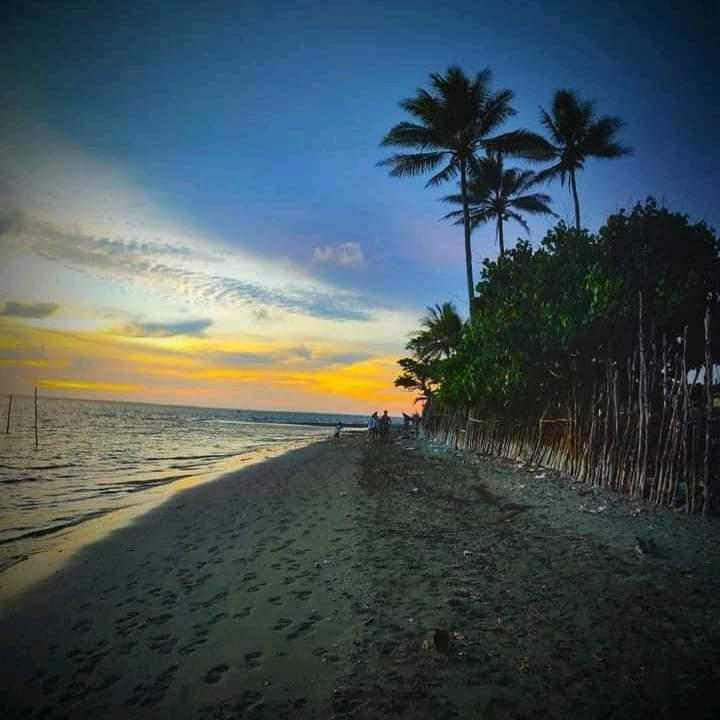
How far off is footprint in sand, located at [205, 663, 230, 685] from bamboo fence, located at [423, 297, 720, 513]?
7278 mm

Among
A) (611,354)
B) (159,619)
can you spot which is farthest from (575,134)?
(159,619)

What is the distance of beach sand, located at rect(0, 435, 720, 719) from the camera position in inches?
110

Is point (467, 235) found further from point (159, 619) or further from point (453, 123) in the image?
point (159, 619)

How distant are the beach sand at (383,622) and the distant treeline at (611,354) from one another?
1.51 meters

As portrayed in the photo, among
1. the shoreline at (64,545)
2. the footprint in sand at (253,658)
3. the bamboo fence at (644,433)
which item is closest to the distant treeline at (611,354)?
the bamboo fence at (644,433)

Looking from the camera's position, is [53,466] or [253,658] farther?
[53,466]

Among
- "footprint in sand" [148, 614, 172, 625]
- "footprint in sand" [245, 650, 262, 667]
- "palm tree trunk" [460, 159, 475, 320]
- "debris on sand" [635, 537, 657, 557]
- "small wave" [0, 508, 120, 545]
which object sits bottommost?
"small wave" [0, 508, 120, 545]

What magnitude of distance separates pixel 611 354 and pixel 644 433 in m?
3.52

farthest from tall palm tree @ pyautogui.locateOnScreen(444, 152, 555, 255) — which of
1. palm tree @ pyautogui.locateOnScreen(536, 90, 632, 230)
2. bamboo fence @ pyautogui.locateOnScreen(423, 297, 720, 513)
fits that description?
bamboo fence @ pyautogui.locateOnScreen(423, 297, 720, 513)

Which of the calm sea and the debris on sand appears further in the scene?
the calm sea

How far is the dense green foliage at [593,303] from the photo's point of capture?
36.9 ft

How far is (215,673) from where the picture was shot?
3.16 metres

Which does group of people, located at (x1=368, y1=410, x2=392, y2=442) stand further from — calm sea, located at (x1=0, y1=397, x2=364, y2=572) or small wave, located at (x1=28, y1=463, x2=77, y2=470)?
small wave, located at (x1=28, y1=463, x2=77, y2=470)

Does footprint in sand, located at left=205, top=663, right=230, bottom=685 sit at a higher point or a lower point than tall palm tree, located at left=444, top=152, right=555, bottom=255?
lower
